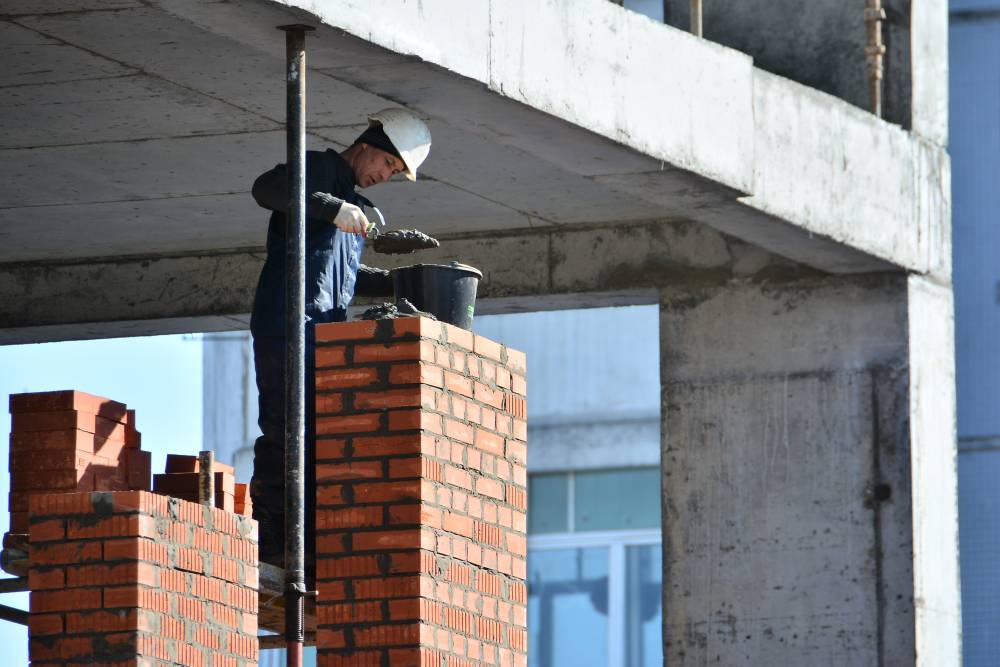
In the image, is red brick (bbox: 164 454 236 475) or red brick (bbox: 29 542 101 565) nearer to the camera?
red brick (bbox: 29 542 101 565)

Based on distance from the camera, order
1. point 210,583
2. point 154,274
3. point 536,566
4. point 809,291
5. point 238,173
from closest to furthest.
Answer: point 210,583, point 238,173, point 809,291, point 154,274, point 536,566

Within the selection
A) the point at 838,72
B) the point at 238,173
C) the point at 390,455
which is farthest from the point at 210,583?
the point at 838,72

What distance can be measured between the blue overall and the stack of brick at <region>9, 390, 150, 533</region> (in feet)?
1.83

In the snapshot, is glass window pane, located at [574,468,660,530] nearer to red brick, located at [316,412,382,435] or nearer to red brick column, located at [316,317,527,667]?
red brick column, located at [316,317,527,667]

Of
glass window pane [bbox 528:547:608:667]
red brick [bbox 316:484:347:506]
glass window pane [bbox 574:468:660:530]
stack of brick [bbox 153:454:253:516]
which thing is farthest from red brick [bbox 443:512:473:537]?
glass window pane [bbox 528:547:608:667]

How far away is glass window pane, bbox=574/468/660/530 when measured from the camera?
95.4 feet

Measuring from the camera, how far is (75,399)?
33.9 ft

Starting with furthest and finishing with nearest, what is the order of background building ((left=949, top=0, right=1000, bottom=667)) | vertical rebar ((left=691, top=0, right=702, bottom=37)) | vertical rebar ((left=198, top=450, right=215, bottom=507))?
background building ((left=949, top=0, right=1000, bottom=667)) → vertical rebar ((left=691, top=0, right=702, bottom=37)) → vertical rebar ((left=198, top=450, right=215, bottom=507))

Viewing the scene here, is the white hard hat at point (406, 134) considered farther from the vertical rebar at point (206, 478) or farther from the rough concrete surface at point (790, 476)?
the rough concrete surface at point (790, 476)

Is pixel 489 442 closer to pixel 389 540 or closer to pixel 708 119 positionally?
pixel 389 540

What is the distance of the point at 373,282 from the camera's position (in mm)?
11367

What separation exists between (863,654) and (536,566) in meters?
17.1

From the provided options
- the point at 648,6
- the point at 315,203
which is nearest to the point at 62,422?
the point at 315,203

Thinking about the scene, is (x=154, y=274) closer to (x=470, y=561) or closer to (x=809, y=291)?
(x=809, y=291)
